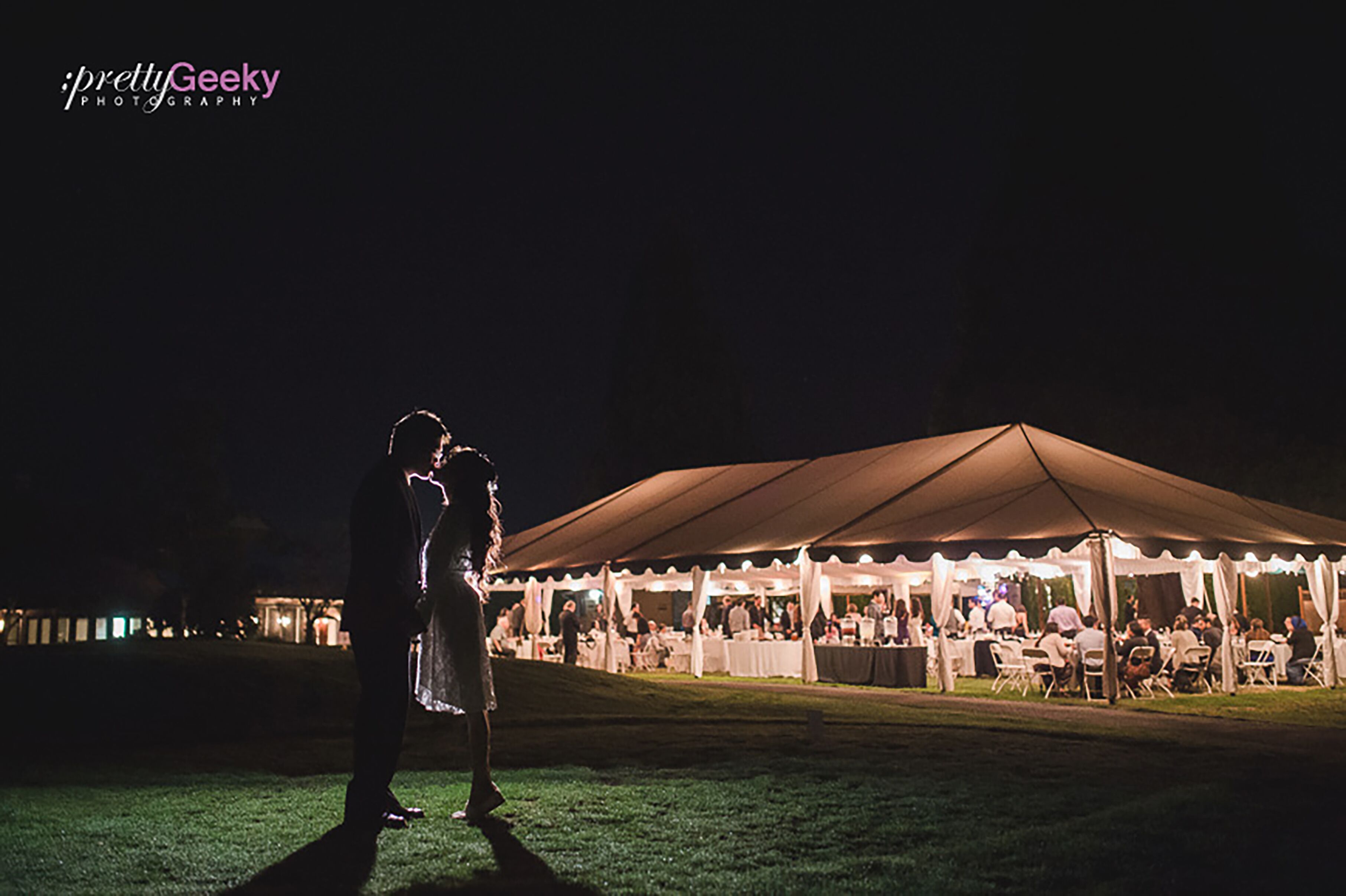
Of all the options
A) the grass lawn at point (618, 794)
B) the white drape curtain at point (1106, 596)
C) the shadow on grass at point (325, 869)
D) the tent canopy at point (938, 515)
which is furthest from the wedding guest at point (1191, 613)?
the shadow on grass at point (325, 869)

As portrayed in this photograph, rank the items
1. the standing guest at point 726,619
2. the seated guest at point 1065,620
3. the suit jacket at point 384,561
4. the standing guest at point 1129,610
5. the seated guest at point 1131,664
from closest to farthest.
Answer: the suit jacket at point 384,561, the seated guest at point 1131,664, the seated guest at point 1065,620, the standing guest at point 726,619, the standing guest at point 1129,610

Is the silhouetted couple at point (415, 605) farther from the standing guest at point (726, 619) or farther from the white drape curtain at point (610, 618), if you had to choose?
the standing guest at point (726, 619)

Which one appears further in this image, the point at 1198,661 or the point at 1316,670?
the point at 1316,670

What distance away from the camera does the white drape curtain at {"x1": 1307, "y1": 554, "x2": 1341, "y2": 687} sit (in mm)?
14617

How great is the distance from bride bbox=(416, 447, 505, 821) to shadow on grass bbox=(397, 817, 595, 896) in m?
0.55

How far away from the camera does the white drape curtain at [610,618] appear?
17.8 meters

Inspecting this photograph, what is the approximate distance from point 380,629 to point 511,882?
41.6 inches

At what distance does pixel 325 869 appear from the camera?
3500mm

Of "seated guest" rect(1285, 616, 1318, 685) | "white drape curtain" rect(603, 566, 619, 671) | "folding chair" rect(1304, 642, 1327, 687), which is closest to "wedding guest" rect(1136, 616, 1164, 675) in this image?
"seated guest" rect(1285, 616, 1318, 685)

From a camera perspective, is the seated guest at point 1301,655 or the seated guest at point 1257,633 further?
the seated guest at point 1257,633

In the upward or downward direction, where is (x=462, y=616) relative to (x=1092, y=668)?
upward

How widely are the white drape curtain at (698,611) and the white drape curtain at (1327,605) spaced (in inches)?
322

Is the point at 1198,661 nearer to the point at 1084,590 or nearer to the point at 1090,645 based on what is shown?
the point at 1090,645

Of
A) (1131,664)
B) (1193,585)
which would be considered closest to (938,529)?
(1131,664)
